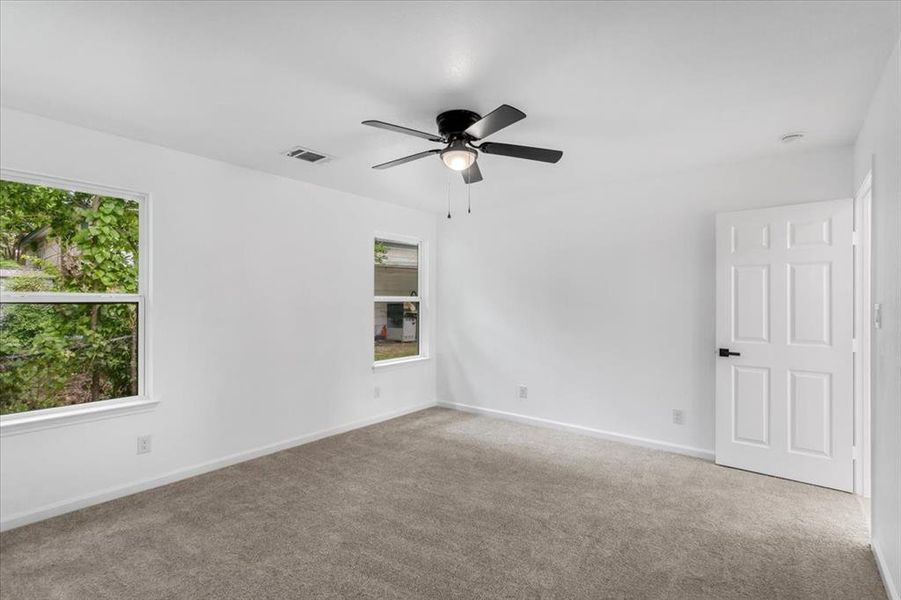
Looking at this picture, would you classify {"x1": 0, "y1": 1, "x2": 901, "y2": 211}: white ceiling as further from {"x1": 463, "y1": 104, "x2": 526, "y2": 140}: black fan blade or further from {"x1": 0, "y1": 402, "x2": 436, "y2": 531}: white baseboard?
{"x1": 0, "y1": 402, "x2": 436, "y2": 531}: white baseboard

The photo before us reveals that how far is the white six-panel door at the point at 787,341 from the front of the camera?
11.0 feet

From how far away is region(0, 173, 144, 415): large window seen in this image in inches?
114

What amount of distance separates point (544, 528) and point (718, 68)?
2617mm

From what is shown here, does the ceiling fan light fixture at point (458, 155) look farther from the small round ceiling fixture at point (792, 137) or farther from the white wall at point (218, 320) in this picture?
the small round ceiling fixture at point (792, 137)

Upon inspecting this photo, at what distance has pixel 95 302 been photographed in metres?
3.18

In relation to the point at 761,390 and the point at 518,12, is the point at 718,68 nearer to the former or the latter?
the point at 518,12

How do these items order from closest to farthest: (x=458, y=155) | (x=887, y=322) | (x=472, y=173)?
(x=887, y=322)
(x=458, y=155)
(x=472, y=173)

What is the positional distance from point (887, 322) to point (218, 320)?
4187 millimetres

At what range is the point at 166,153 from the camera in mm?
3453

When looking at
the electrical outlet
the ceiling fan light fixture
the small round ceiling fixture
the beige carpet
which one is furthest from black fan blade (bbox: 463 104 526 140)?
the electrical outlet

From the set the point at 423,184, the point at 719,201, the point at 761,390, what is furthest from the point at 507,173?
the point at 761,390

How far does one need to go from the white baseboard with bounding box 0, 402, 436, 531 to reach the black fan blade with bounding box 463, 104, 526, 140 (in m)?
3.15

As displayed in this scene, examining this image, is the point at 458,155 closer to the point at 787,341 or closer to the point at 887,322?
the point at 887,322

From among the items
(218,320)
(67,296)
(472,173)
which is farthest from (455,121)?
(67,296)
